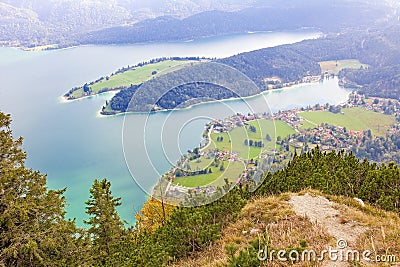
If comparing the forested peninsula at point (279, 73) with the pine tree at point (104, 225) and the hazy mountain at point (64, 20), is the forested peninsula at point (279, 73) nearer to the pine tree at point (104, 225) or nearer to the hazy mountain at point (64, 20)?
the pine tree at point (104, 225)

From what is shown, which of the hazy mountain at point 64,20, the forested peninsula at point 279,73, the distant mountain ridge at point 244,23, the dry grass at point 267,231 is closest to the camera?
the forested peninsula at point 279,73

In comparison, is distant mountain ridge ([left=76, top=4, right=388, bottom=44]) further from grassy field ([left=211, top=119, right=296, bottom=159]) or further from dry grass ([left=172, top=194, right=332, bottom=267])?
grassy field ([left=211, top=119, right=296, bottom=159])

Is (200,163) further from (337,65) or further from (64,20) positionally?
(64,20)

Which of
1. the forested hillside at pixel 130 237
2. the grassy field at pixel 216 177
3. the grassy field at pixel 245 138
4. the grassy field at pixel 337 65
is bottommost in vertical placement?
the grassy field at pixel 337 65

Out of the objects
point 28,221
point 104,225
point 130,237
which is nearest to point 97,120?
point 104,225

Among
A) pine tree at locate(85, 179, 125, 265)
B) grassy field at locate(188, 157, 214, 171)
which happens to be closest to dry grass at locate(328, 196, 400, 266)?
grassy field at locate(188, 157, 214, 171)

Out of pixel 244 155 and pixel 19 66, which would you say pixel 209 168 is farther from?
pixel 19 66

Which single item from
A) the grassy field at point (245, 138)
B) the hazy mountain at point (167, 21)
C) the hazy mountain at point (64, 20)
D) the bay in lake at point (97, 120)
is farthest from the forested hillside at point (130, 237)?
the hazy mountain at point (64, 20)

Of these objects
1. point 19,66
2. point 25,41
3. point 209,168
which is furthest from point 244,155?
point 25,41
